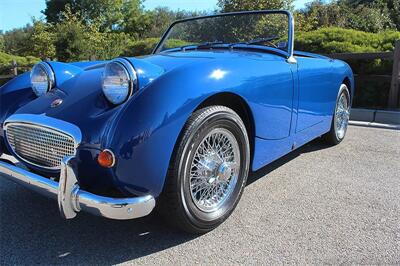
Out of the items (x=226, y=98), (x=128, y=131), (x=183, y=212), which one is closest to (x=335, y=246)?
(x=183, y=212)

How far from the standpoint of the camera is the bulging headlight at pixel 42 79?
281cm

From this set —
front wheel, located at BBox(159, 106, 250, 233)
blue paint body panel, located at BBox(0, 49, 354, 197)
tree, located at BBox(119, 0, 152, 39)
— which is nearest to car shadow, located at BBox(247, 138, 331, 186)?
blue paint body panel, located at BBox(0, 49, 354, 197)

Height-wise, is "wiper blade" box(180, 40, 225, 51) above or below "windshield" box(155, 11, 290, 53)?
below

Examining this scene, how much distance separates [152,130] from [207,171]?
0.57 m

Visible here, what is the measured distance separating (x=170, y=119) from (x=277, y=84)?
3.70 ft

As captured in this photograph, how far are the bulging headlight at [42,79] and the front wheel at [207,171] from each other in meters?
1.11

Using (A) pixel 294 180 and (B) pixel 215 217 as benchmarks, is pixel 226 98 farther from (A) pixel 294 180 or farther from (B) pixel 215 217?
(A) pixel 294 180

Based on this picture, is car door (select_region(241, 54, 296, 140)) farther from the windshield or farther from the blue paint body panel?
the windshield

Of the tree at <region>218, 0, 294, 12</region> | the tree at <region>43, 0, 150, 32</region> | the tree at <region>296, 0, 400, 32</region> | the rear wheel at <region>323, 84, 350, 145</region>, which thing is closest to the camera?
the rear wheel at <region>323, 84, 350, 145</region>

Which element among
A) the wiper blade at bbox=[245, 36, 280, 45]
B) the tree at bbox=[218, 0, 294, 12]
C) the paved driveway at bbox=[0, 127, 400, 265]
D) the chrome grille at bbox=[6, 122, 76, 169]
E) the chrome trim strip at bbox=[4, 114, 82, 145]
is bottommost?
the paved driveway at bbox=[0, 127, 400, 265]

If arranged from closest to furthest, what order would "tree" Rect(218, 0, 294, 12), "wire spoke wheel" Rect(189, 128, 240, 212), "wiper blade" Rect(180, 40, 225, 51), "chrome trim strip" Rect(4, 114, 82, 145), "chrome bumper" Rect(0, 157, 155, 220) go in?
"chrome bumper" Rect(0, 157, 155, 220)
"chrome trim strip" Rect(4, 114, 82, 145)
"wire spoke wheel" Rect(189, 128, 240, 212)
"wiper blade" Rect(180, 40, 225, 51)
"tree" Rect(218, 0, 294, 12)

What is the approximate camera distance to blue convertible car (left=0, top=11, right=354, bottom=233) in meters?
2.12

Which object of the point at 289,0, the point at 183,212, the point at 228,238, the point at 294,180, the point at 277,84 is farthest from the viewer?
the point at 289,0

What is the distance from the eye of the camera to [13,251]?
2.35 m
